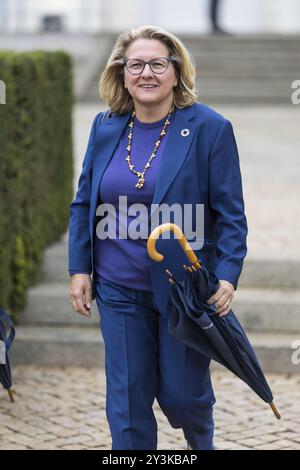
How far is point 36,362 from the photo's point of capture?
6.88 meters

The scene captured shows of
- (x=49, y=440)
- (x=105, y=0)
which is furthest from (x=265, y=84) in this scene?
(x=49, y=440)

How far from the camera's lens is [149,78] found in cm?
420

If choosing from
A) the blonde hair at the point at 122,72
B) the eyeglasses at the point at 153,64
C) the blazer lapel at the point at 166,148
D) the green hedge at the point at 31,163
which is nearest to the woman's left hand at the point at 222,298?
the blazer lapel at the point at 166,148

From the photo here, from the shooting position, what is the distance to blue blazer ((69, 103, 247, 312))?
4.14 meters

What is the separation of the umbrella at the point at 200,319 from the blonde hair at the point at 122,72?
630mm

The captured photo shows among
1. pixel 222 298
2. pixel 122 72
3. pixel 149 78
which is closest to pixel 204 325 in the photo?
pixel 222 298

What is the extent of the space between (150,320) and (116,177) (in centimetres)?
54

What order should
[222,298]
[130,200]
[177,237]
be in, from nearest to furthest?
[177,237], [222,298], [130,200]

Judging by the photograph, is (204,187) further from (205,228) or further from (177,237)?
(177,237)

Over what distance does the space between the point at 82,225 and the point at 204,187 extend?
52cm

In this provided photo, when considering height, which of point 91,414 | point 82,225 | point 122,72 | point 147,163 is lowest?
point 91,414

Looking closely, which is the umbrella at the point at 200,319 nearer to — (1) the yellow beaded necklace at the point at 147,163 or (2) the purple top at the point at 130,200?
(2) the purple top at the point at 130,200

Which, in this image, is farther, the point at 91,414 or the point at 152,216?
the point at 91,414

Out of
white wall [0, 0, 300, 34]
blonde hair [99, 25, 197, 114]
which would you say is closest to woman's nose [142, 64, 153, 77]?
blonde hair [99, 25, 197, 114]
